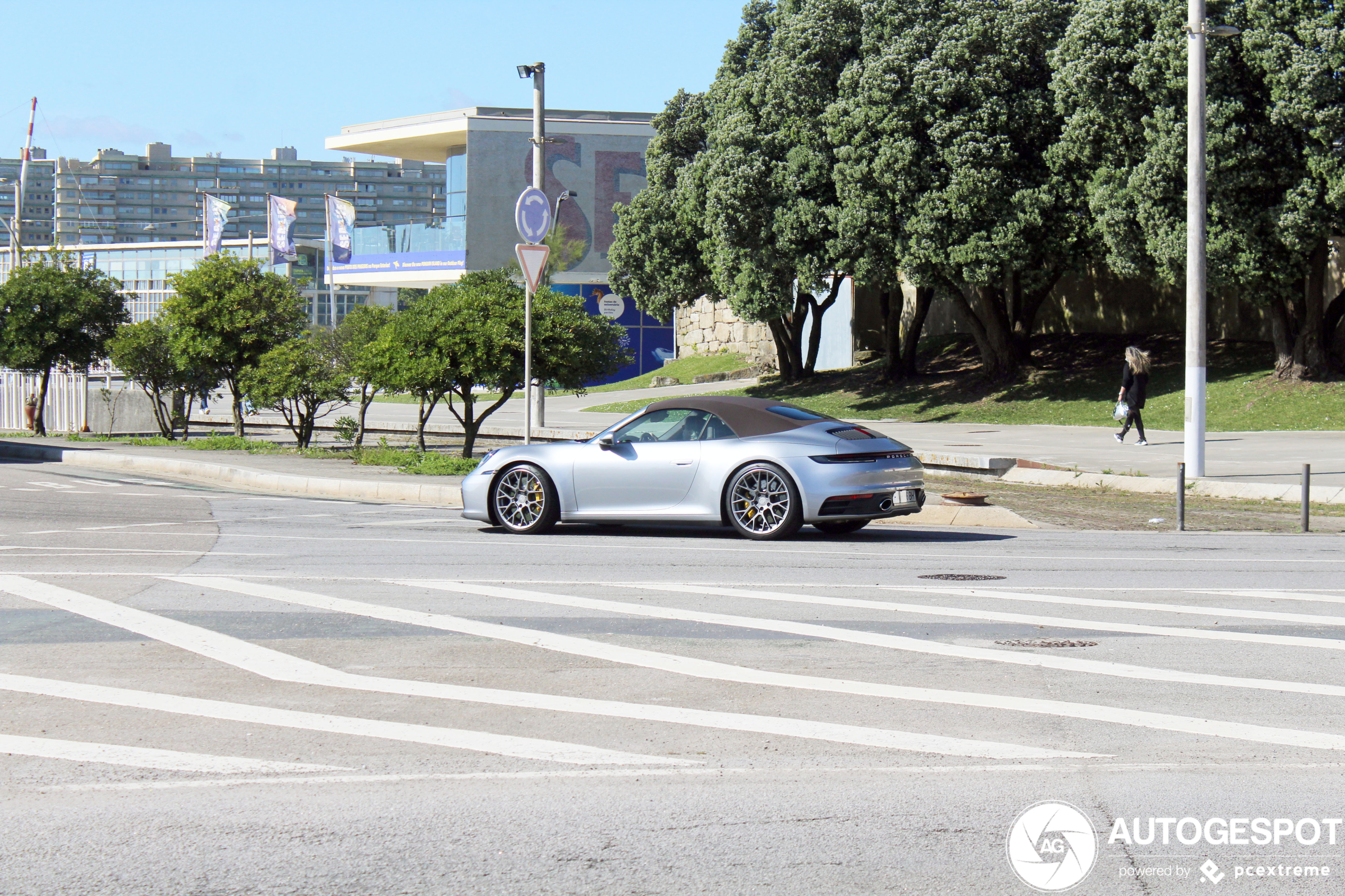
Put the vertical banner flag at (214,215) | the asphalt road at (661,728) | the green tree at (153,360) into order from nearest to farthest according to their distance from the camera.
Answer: the asphalt road at (661,728), the green tree at (153,360), the vertical banner flag at (214,215)

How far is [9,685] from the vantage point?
20.7 ft

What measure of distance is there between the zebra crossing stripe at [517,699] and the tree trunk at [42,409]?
26086 mm

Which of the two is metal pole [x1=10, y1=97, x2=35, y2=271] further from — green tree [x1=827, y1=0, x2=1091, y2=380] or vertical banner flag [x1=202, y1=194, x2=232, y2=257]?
green tree [x1=827, y1=0, x2=1091, y2=380]

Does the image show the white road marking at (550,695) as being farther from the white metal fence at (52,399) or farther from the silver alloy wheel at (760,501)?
the white metal fence at (52,399)

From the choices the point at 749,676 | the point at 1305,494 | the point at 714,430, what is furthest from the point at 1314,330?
the point at 749,676

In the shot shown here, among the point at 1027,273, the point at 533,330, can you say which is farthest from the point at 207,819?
the point at 1027,273

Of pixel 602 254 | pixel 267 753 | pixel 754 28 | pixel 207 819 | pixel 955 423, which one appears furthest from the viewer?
pixel 602 254

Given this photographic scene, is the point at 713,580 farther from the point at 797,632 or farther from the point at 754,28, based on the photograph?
the point at 754,28

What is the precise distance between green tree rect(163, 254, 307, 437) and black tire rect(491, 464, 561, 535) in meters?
12.9

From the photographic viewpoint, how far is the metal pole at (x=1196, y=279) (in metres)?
17.4

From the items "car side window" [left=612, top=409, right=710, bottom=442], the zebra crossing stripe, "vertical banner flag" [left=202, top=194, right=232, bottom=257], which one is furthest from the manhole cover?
"vertical banner flag" [left=202, top=194, right=232, bottom=257]

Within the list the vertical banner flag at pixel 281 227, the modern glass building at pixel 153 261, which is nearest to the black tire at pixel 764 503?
the vertical banner flag at pixel 281 227

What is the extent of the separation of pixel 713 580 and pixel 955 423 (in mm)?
22770

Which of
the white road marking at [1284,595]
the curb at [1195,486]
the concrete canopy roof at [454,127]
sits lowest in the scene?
the white road marking at [1284,595]
